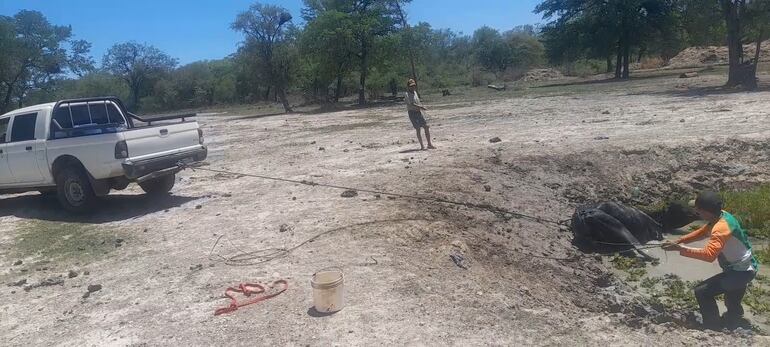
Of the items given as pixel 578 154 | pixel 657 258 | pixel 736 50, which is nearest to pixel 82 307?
pixel 657 258

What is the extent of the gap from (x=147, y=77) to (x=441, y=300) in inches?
3172

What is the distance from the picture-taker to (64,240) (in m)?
8.22

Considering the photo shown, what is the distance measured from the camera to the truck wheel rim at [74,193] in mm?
9414

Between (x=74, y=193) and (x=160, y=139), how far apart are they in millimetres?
1696

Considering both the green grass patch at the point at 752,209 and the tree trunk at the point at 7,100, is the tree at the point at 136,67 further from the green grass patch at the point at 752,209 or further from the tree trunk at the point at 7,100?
the green grass patch at the point at 752,209

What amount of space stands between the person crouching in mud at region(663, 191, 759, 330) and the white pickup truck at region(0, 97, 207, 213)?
24.9 feet

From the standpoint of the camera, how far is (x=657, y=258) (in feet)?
23.6

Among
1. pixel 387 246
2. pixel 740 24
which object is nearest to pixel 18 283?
pixel 387 246

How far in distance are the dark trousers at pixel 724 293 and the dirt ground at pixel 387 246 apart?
326 millimetres

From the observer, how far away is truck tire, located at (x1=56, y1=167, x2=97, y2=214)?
9.27 metres

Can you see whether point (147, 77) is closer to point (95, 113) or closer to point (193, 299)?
point (95, 113)

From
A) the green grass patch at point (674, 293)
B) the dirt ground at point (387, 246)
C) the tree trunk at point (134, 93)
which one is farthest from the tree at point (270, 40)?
the tree trunk at point (134, 93)

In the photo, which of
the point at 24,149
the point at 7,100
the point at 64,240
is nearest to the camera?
the point at 64,240

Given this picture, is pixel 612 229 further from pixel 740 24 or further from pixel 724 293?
pixel 740 24
